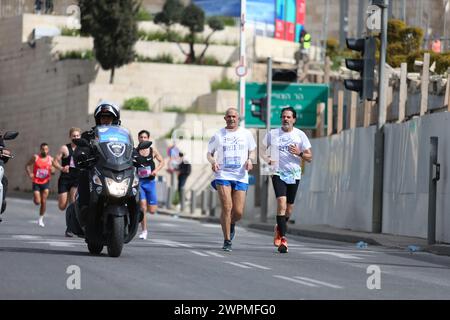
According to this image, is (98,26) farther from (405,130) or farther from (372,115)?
(405,130)

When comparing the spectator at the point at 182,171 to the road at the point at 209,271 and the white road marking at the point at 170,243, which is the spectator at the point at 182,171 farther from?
the road at the point at 209,271

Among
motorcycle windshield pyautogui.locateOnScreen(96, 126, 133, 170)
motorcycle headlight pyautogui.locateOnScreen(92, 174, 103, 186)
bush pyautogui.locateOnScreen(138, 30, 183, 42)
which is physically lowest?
motorcycle headlight pyautogui.locateOnScreen(92, 174, 103, 186)

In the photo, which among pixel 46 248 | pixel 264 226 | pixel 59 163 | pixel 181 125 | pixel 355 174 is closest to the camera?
pixel 46 248

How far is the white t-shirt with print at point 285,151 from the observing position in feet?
70.0

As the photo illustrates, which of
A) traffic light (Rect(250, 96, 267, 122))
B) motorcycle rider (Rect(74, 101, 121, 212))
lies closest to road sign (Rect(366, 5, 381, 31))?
traffic light (Rect(250, 96, 267, 122))

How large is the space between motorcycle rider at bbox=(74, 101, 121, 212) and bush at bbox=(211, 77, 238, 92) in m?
42.0

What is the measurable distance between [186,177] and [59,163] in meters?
22.6

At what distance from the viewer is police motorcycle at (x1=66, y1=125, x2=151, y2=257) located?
57.4 feet

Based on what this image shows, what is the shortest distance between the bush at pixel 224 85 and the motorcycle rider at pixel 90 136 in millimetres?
41995

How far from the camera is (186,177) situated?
50594 mm

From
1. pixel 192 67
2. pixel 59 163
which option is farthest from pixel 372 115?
pixel 192 67

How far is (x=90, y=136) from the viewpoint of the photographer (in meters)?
18.6

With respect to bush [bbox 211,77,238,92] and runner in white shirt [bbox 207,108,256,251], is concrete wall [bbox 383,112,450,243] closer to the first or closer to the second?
runner in white shirt [bbox 207,108,256,251]

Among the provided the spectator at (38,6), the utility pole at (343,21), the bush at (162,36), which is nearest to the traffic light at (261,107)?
the utility pole at (343,21)
